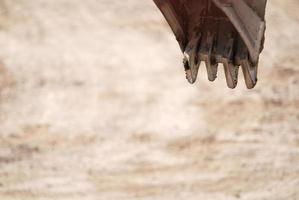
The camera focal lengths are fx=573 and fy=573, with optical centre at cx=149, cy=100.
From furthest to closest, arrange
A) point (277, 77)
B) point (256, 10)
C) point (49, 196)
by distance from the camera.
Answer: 1. point (49, 196)
2. point (277, 77)
3. point (256, 10)

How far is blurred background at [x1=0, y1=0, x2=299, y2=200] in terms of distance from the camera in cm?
290

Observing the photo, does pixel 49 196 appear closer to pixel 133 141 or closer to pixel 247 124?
pixel 133 141

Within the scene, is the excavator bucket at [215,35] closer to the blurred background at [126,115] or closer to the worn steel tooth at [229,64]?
the worn steel tooth at [229,64]

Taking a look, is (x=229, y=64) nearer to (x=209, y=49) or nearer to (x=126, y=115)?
(x=209, y=49)

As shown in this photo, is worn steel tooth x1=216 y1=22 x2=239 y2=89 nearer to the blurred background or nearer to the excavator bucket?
the excavator bucket

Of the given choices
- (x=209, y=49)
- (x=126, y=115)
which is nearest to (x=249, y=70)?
(x=209, y=49)

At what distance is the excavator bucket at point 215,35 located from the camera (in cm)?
170

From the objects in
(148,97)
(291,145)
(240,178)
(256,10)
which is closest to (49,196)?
(148,97)

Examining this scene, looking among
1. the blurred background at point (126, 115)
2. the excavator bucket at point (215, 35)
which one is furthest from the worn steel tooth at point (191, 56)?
the blurred background at point (126, 115)

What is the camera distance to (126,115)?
297cm

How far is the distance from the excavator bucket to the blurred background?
3.58 feet

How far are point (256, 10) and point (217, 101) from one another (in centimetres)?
122

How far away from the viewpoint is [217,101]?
9.55 feet

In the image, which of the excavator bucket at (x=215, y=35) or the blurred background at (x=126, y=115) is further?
the blurred background at (x=126, y=115)
